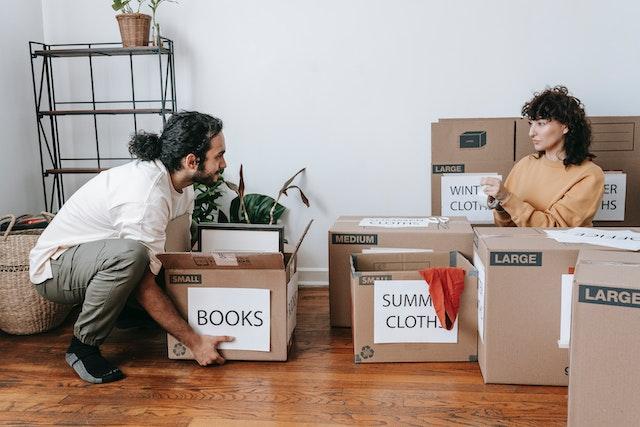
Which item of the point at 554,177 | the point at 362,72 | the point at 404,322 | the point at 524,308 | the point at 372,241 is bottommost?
the point at 404,322

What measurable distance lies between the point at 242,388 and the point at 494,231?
95cm

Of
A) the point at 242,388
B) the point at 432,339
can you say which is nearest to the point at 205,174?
the point at 242,388

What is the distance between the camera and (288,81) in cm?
285

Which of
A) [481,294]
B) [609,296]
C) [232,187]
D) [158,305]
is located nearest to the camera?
[609,296]

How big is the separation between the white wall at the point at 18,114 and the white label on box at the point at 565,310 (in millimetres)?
2445

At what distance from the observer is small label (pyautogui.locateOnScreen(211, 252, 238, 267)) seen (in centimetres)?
184

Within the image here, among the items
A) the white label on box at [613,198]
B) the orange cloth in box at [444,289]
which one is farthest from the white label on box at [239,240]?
the white label on box at [613,198]

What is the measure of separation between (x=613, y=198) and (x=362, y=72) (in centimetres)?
126

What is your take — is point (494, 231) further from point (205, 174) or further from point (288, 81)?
point (288, 81)

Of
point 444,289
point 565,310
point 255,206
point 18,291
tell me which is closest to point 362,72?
point 255,206

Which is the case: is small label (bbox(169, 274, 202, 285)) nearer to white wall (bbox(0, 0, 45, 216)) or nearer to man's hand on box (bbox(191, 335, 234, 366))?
man's hand on box (bbox(191, 335, 234, 366))

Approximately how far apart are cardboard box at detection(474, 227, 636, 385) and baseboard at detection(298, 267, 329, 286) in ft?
4.33

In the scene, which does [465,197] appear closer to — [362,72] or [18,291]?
[362,72]

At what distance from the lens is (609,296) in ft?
3.61
